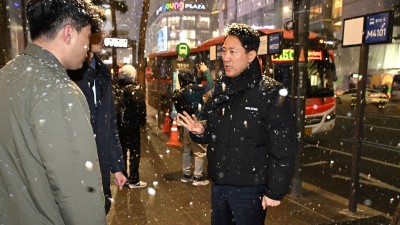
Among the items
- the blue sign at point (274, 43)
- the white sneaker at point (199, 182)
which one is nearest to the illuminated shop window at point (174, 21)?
the blue sign at point (274, 43)

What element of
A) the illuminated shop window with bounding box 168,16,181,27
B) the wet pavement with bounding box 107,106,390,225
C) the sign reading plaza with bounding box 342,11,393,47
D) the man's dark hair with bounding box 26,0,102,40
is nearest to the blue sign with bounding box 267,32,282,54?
the sign reading plaza with bounding box 342,11,393,47

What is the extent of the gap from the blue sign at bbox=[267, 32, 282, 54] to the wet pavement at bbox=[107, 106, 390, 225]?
2.91 meters

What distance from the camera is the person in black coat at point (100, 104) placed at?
2.94 m

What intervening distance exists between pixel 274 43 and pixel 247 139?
5004 mm

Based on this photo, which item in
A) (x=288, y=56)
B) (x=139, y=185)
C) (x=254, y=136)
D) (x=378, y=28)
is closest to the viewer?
(x=254, y=136)

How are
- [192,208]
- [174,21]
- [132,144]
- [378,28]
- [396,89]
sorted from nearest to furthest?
[378,28], [192,208], [132,144], [396,89], [174,21]

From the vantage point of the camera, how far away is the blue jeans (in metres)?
2.72

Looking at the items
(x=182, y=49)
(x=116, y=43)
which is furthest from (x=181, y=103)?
(x=182, y=49)

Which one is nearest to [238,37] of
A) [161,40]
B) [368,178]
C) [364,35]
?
[364,35]

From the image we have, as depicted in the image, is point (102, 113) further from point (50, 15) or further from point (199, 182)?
point (199, 182)

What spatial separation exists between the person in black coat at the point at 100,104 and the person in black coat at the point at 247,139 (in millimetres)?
980

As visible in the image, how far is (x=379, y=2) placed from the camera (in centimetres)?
3872

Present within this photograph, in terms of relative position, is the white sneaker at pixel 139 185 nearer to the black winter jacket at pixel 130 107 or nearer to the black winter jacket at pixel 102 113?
the black winter jacket at pixel 130 107

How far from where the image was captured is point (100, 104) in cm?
305
